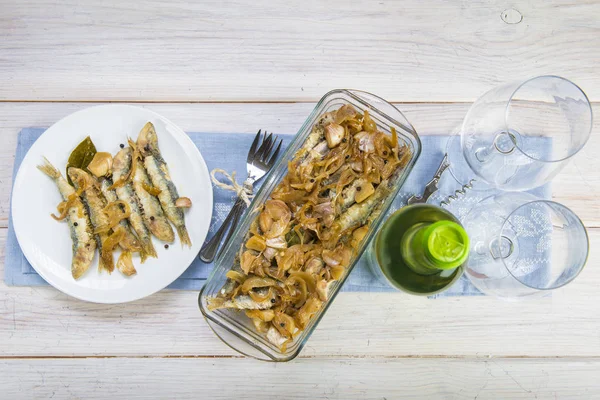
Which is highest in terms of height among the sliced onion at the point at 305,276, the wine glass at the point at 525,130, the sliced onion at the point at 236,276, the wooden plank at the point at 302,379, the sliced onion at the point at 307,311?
the wine glass at the point at 525,130

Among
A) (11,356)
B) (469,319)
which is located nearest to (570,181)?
(469,319)

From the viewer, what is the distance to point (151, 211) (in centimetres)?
146

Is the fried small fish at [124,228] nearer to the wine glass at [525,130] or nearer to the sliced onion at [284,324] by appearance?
the sliced onion at [284,324]

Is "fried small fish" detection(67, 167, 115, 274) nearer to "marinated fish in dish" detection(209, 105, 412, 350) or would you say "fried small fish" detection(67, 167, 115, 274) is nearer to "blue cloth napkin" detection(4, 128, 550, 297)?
"blue cloth napkin" detection(4, 128, 550, 297)

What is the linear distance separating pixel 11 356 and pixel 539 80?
64.5 inches

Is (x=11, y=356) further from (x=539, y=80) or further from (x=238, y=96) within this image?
(x=539, y=80)

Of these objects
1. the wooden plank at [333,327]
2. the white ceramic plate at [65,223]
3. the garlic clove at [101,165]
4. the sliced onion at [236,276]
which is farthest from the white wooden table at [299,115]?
the sliced onion at [236,276]

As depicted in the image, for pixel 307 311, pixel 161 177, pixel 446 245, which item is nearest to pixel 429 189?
pixel 446 245

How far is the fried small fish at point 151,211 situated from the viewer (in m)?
1.44

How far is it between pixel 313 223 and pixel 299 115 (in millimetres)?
439

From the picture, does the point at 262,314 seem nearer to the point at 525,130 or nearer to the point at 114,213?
the point at 114,213

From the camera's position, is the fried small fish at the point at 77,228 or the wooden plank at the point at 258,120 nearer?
the fried small fish at the point at 77,228

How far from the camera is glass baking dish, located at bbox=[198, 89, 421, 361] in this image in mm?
1270

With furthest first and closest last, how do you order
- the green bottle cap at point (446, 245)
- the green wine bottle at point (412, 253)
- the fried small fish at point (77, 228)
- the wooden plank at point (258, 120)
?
1. the wooden plank at point (258, 120)
2. the fried small fish at point (77, 228)
3. the green wine bottle at point (412, 253)
4. the green bottle cap at point (446, 245)
